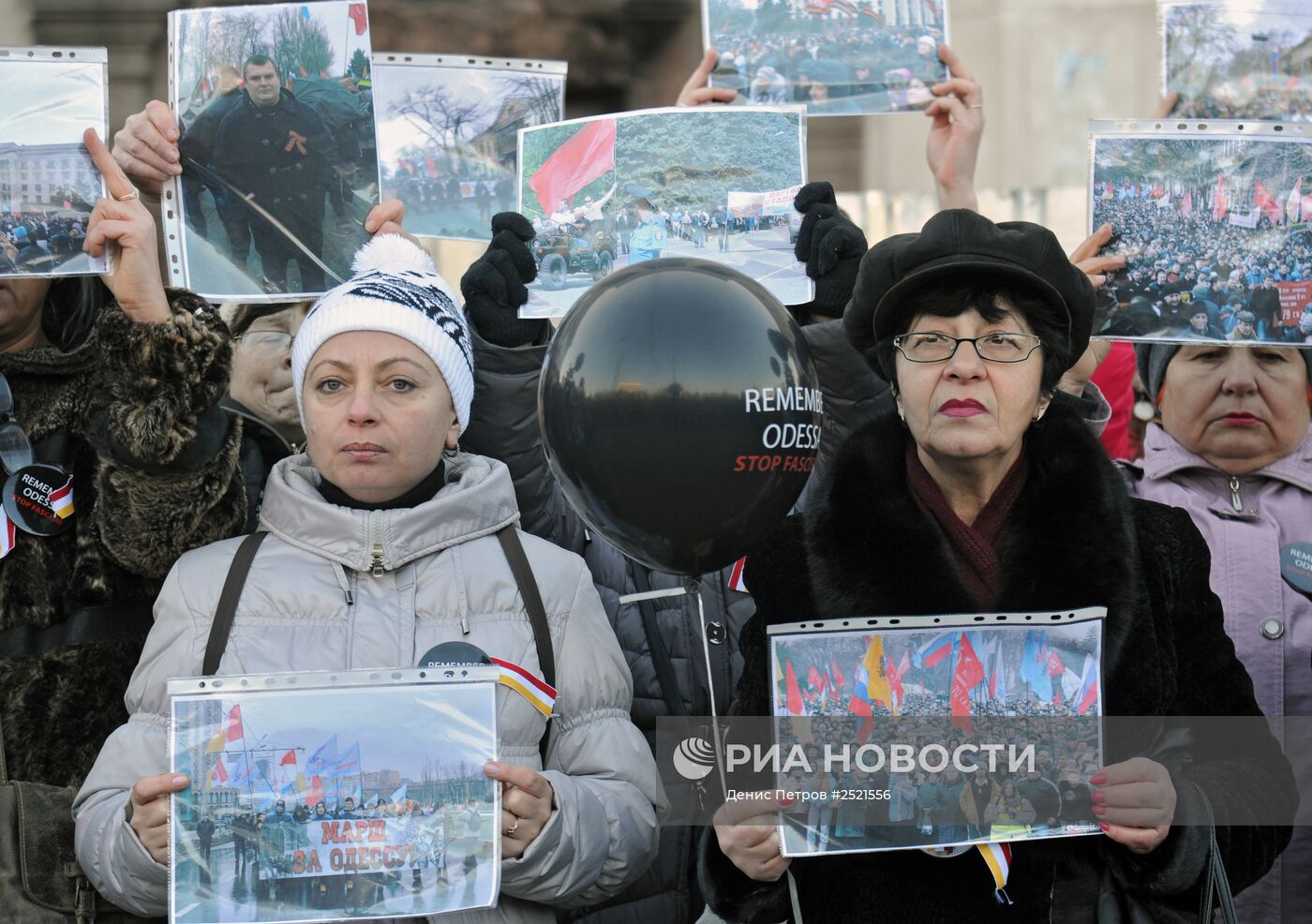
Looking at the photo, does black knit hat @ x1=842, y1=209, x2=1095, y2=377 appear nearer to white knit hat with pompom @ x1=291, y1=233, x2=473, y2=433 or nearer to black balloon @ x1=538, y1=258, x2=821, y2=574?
black balloon @ x1=538, y1=258, x2=821, y2=574

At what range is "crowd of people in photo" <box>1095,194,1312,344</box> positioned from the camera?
392 centimetres

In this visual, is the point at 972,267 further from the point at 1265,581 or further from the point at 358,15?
the point at 358,15

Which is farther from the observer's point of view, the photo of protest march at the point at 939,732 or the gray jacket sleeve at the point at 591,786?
the gray jacket sleeve at the point at 591,786

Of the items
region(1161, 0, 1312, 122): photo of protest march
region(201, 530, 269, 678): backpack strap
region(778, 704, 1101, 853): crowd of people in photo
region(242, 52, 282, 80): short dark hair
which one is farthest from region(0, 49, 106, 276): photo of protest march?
region(1161, 0, 1312, 122): photo of protest march

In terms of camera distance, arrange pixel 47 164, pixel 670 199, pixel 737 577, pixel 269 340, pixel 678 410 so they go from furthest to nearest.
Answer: pixel 269 340
pixel 670 199
pixel 737 577
pixel 47 164
pixel 678 410

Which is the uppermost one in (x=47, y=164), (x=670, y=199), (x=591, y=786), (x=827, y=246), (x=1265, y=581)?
(x=47, y=164)

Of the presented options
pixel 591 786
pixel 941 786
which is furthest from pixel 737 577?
pixel 941 786

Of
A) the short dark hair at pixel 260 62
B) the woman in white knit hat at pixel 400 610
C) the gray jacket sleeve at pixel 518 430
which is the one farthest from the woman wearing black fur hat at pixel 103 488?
the gray jacket sleeve at pixel 518 430

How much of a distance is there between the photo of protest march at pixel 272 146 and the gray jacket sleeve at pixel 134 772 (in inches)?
39.1

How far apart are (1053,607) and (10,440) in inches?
87.0

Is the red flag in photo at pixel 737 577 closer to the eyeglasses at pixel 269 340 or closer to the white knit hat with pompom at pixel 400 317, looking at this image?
the white knit hat with pompom at pixel 400 317

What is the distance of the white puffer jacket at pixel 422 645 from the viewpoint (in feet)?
10.3

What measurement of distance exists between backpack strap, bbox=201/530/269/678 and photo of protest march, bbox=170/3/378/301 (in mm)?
806

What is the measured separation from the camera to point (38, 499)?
358cm
